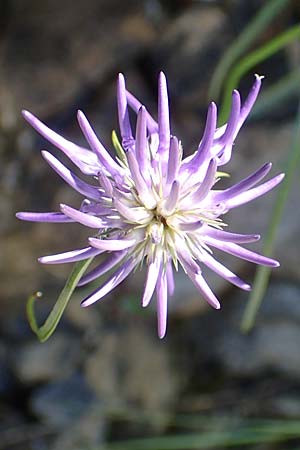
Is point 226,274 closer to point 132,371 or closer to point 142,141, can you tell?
point 142,141

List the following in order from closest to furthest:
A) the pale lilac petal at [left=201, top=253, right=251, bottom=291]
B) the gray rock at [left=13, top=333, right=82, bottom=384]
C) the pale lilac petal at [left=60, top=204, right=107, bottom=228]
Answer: the pale lilac petal at [left=60, top=204, right=107, bottom=228] → the pale lilac petal at [left=201, top=253, right=251, bottom=291] → the gray rock at [left=13, top=333, right=82, bottom=384]

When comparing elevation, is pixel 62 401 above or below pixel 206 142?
below

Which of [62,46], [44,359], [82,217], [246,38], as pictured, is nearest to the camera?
[82,217]

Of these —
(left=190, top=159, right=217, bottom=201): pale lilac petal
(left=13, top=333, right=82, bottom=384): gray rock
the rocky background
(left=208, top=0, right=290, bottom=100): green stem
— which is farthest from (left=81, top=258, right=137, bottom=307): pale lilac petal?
(left=13, top=333, right=82, bottom=384): gray rock

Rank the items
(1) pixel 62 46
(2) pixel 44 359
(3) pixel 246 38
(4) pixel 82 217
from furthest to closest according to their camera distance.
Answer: (2) pixel 44 359 → (1) pixel 62 46 → (3) pixel 246 38 → (4) pixel 82 217

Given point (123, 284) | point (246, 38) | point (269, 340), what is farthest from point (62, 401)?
point (246, 38)

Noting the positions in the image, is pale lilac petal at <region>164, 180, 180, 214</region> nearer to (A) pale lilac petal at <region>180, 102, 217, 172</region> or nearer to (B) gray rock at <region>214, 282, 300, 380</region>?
(A) pale lilac petal at <region>180, 102, 217, 172</region>
